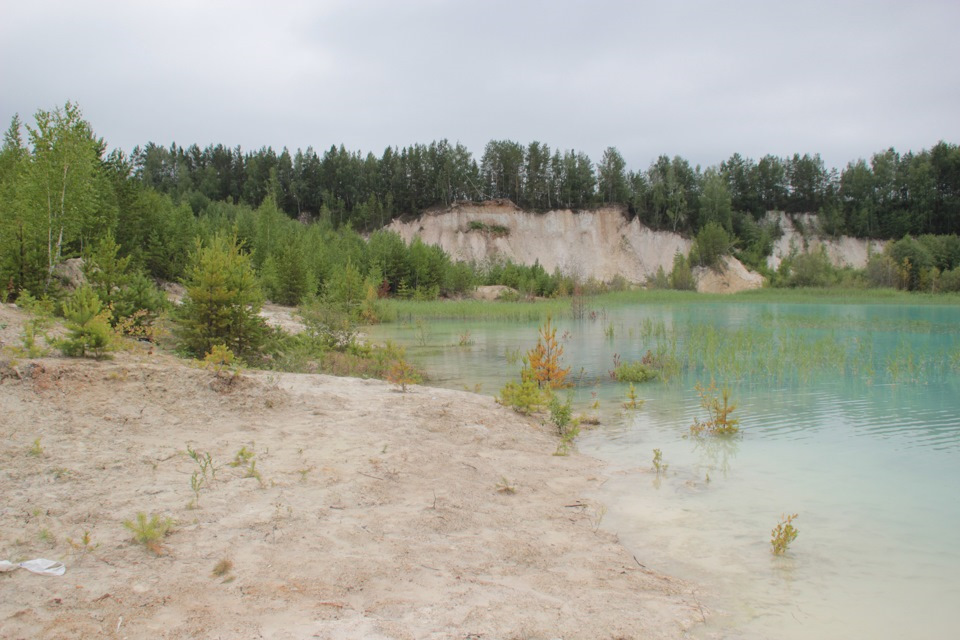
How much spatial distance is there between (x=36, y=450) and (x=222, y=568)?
3.06 meters

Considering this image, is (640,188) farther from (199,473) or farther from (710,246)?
(199,473)

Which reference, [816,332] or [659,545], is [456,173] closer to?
[816,332]

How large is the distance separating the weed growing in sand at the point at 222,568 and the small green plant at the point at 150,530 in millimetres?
475

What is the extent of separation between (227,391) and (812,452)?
8085mm

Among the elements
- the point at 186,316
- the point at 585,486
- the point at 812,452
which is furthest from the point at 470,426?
the point at 186,316

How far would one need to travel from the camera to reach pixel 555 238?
7869cm

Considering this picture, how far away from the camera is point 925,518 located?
6.38 meters

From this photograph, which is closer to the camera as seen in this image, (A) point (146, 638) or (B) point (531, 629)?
(A) point (146, 638)

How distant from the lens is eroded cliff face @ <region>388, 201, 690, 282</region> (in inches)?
3002

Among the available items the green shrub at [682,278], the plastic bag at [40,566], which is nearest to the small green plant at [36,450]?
the plastic bag at [40,566]

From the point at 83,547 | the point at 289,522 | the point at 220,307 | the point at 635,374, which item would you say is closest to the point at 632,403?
the point at 635,374

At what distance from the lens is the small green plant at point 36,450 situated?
592cm

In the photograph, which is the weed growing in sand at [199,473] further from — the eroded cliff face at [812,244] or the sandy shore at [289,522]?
the eroded cliff face at [812,244]

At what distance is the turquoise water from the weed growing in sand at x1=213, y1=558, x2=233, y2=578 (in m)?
3.12
